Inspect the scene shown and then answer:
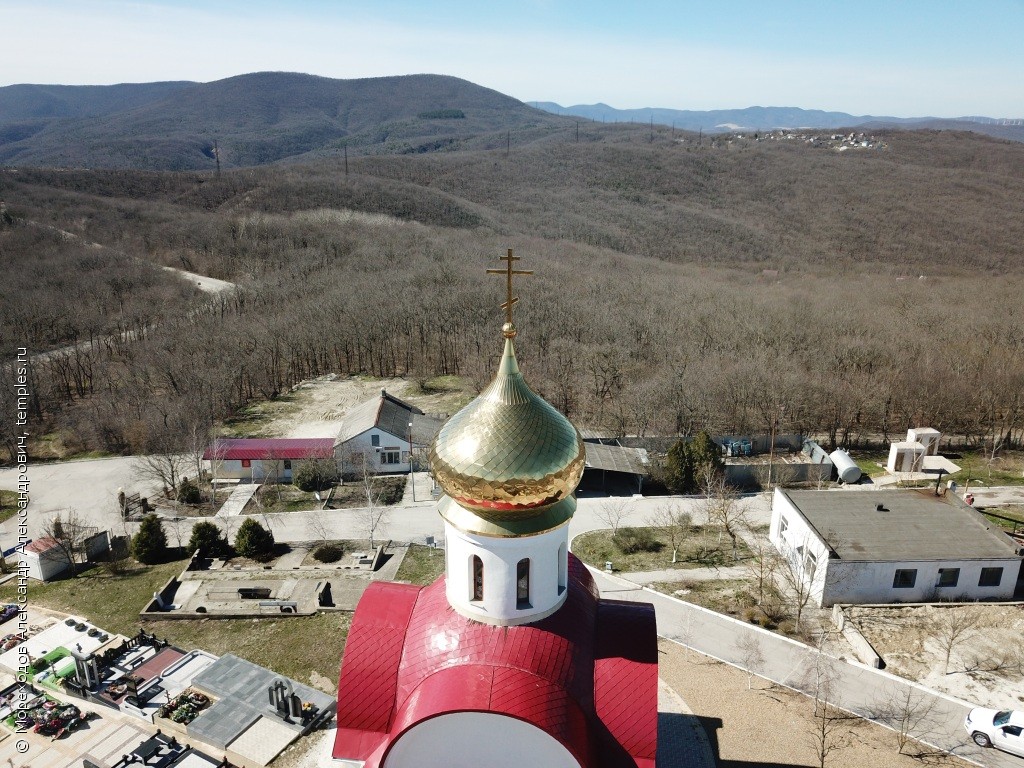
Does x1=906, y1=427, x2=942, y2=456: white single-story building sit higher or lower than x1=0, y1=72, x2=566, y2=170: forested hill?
lower

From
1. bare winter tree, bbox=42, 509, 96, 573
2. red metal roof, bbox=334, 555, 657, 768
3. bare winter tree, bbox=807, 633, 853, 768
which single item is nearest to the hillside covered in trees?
bare winter tree, bbox=42, 509, 96, 573

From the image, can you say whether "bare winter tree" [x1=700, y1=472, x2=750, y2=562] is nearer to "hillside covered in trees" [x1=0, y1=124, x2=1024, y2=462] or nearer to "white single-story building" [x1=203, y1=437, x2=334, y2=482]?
"hillside covered in trees" [x1=0, y1=124, x2=1024, y2=462]

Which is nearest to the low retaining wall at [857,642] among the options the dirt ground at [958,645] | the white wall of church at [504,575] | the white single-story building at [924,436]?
the dirt ground at [958,645]

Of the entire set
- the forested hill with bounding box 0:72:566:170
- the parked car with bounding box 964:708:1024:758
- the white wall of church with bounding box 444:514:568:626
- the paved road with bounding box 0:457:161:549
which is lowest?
the paved road with bounding box 0:457:161:549

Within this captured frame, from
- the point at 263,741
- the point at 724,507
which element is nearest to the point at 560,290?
the point at 724,507

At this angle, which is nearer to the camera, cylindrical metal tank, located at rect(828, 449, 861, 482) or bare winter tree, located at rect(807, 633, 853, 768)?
bare winter tree, located at rect(807, 633, 853, 768)

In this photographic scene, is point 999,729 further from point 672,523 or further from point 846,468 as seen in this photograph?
point 846,468

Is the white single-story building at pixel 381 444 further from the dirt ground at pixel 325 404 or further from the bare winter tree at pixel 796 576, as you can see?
the bare winter tree at pixel 796 576
